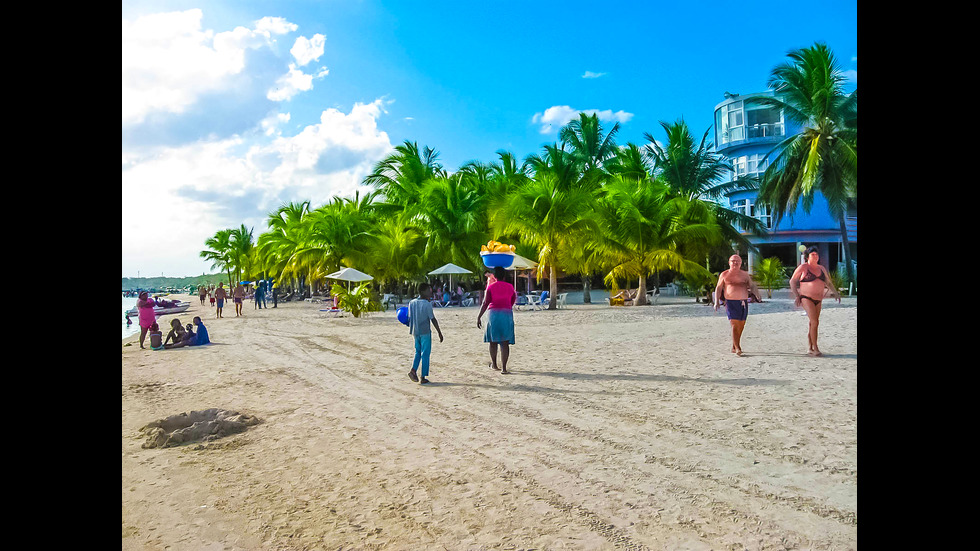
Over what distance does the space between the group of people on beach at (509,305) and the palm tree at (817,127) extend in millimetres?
13627

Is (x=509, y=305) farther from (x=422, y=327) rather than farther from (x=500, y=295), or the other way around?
(x=422, y=327)

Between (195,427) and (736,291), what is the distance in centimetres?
711

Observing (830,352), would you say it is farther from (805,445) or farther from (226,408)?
(226,408)

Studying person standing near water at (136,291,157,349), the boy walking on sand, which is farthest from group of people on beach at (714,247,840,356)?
person standing near water at (136,291,157,349)

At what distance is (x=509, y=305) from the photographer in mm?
7746

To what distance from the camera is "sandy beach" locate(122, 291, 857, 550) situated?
307cm

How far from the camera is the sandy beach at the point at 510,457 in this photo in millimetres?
3068

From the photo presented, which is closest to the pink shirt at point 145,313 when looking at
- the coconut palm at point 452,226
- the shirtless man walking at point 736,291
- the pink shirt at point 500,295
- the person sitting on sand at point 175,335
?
the person sitting on sand at point 175,335

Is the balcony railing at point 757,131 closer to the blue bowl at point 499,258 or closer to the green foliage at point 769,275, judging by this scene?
the green foliage at point 769,275

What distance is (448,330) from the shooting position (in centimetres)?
1421

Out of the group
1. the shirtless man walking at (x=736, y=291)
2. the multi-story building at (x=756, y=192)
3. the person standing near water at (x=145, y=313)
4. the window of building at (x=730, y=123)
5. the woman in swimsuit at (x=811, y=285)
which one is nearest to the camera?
the woman in swimsuit at (x=811, y=285)
